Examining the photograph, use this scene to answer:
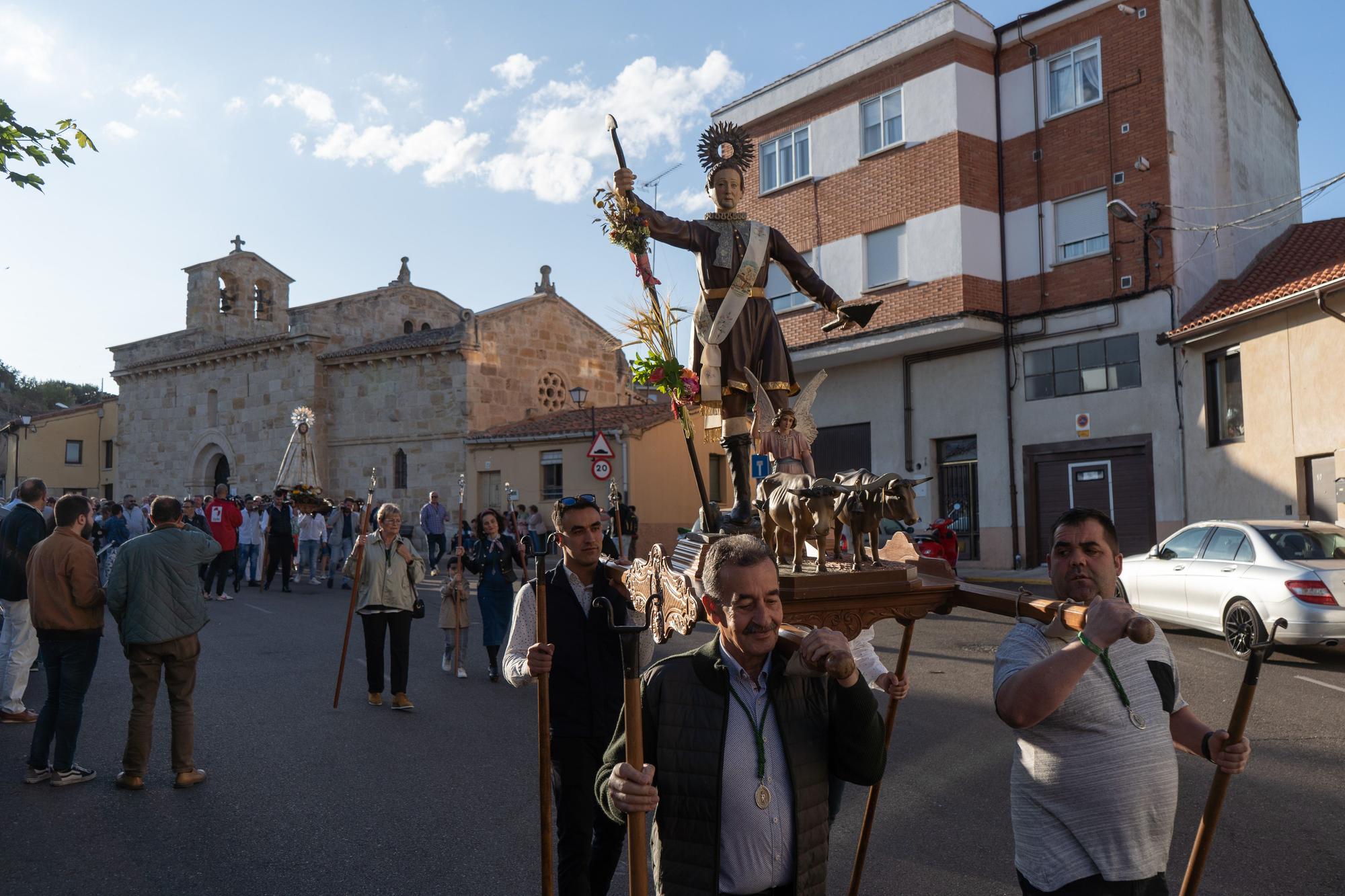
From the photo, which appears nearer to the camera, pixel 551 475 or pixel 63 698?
pixel 63 698

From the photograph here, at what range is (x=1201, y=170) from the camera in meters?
20.0

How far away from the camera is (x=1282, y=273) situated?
733 inches

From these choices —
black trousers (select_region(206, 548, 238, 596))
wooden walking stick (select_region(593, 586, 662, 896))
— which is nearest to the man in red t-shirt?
black trousers (select_region(206, 548, 238, 596))

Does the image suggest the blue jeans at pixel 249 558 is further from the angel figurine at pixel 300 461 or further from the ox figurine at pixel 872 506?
the ox figurine at pixel 872 506

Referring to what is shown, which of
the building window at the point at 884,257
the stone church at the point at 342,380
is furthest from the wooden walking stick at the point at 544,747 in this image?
the stone church at the point at 342,380

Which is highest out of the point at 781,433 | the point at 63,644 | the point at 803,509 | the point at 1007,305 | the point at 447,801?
the point at 1007,305

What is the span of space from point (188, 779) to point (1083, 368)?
17.4 metres

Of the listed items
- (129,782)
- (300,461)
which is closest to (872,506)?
(129,782)

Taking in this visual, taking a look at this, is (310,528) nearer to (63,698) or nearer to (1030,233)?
(1030,233)

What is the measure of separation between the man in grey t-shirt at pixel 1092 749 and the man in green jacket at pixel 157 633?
5.85 metres

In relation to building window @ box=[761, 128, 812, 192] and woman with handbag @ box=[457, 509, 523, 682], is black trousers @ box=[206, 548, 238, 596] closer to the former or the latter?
woman with handbag @ box=[457, 509, 523, 682]

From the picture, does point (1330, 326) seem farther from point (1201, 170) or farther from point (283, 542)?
point (283, 542)

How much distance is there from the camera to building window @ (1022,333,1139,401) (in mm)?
19297

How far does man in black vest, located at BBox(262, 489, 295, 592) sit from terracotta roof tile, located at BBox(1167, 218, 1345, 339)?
686 inches
